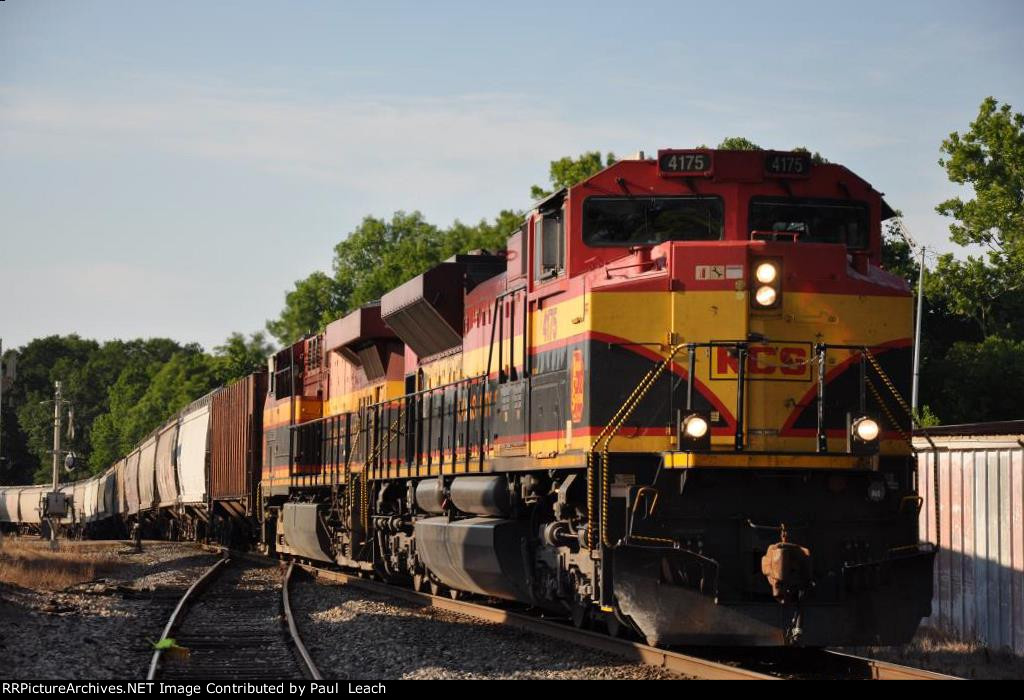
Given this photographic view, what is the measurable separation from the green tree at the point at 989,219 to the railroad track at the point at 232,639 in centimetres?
3186

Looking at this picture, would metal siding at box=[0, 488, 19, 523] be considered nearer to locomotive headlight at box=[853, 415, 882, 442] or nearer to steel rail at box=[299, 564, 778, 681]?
steel rail at box=[299, 564, 778, 681]

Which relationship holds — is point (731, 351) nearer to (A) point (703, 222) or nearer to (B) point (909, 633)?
(A) point (703, 222)

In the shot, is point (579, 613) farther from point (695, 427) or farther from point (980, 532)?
point (980, 532)

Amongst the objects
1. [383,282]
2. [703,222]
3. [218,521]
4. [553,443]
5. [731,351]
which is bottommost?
[218,521]

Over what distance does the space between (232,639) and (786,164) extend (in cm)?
713

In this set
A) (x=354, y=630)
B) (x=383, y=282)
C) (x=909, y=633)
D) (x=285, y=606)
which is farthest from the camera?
(x=383, y=282)

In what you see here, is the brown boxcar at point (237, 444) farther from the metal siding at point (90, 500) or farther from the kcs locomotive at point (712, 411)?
the metal siding at point (90, 500)

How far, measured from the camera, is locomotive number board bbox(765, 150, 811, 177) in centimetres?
1130

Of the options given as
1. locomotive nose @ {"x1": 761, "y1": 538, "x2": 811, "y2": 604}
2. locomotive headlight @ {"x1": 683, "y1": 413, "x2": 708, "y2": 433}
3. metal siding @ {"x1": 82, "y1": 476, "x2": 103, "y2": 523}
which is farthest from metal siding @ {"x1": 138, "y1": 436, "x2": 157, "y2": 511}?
locomotive nose @ {"x1": 761, "y1": 538, "x2": 811, "y2": 604}

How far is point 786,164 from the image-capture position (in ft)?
37.2

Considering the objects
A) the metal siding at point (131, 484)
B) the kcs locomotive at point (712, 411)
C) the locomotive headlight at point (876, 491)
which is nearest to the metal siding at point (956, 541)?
the kcs locomotive at point (712, 411)

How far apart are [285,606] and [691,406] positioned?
24.7ft
